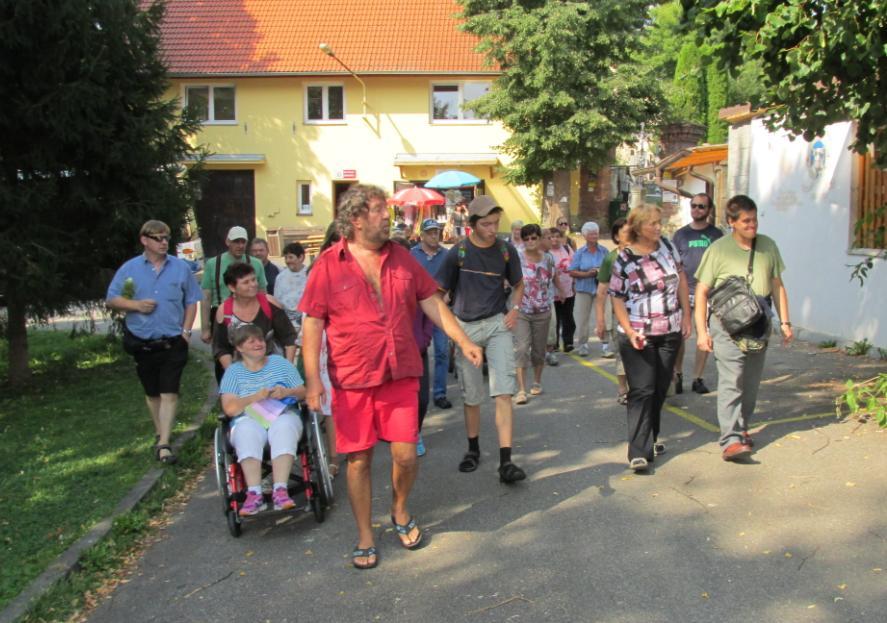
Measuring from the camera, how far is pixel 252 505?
5172 millimetres

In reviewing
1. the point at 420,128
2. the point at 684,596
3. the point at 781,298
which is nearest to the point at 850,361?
the point at 781,298

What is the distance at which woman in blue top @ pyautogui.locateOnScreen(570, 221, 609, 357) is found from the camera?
11242 mm

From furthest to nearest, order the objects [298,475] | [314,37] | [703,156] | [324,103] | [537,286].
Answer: [314,37], [324,103], [703,156], [537,286], [298,475]

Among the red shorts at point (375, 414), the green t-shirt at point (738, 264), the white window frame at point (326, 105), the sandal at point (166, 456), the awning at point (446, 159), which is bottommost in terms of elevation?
the sandal at point (166, 456)

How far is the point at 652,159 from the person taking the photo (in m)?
42.3

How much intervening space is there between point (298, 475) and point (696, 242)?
464 centimetres

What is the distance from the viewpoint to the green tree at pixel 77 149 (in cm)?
905

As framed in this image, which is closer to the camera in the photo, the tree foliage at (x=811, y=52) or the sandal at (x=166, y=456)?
the tree foliage at (x=811, y=52)

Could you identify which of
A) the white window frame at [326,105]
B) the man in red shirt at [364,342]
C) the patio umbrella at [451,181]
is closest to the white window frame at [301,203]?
the white window frame at [326,105]

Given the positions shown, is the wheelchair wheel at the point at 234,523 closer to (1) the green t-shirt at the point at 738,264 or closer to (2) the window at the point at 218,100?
(1) the green t-shirt at the point at 738,264

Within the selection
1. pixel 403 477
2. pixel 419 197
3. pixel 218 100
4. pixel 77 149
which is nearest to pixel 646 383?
pixel 403 477

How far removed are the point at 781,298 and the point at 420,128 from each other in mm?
25718

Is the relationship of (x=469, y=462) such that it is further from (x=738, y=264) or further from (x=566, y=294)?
(x=566, y=294)

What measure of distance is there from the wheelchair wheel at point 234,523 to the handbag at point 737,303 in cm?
353
